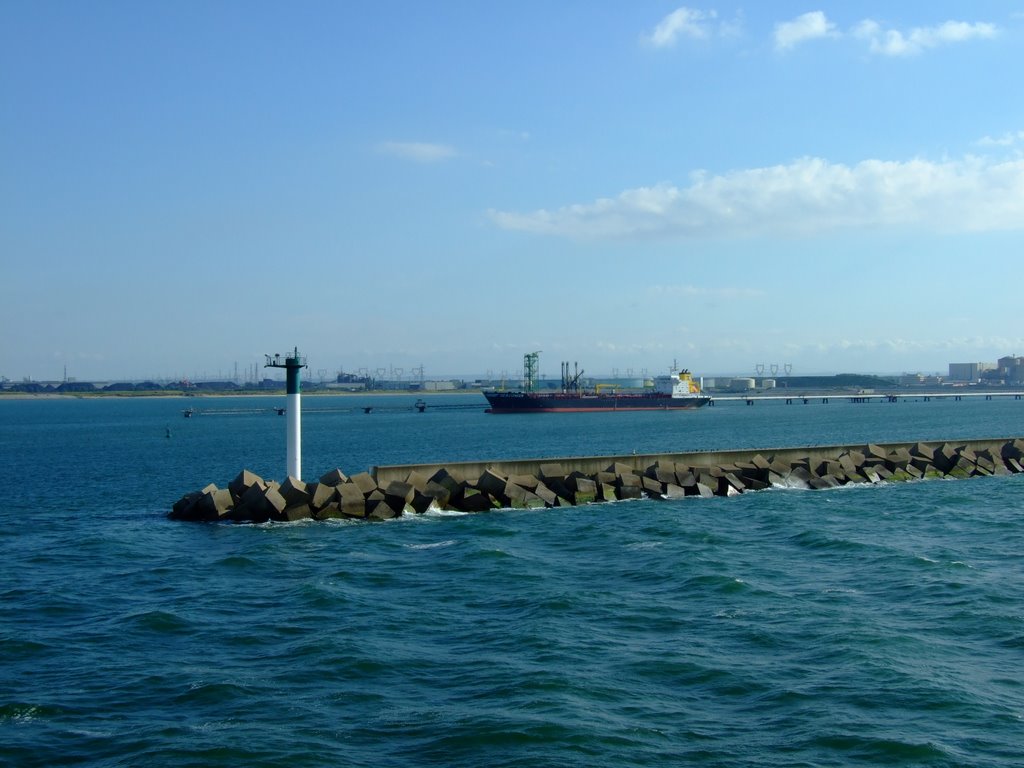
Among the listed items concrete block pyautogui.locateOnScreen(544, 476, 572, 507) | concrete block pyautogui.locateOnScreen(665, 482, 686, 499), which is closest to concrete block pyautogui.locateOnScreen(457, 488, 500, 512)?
concrete block pyautogui.locateOnScreen(544, 476, 572, 507)

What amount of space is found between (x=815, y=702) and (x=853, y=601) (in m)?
4.63

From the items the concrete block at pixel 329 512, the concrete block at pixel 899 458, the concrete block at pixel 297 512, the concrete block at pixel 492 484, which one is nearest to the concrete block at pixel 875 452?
the concrete block at pixel 899 458

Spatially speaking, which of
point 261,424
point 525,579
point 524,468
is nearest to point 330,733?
point 525,579

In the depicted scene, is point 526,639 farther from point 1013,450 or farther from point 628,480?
point 1013,450

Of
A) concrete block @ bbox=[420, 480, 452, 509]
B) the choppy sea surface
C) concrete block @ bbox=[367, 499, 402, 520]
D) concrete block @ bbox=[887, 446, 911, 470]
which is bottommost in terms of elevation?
the choppy sea surface

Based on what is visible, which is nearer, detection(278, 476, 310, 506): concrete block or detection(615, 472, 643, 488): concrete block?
detection(278, 476, 310, 506): concrete block

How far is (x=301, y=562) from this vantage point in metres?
18.3

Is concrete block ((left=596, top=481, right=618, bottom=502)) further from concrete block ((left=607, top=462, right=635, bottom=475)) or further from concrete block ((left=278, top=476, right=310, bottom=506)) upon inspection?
concrete block ((left=278, top=476, right=310, bottom=506))

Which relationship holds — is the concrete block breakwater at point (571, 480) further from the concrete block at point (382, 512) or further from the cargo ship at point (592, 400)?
the cargo ship at point (592, 400)

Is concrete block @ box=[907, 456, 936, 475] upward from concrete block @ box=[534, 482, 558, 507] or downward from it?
upward

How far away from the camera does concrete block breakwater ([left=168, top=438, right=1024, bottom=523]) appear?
23734 mm

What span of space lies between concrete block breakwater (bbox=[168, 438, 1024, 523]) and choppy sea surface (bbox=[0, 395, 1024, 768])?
2.56ft

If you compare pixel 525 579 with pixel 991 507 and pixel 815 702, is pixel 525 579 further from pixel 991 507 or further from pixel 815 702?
pixel 991 507

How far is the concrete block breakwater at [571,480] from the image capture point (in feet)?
77.9
